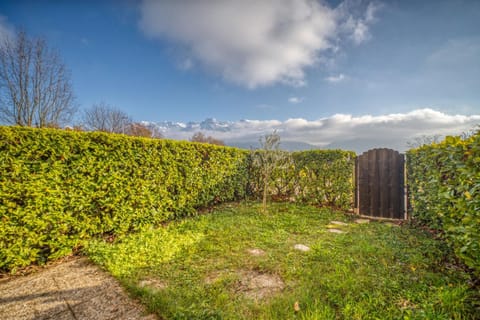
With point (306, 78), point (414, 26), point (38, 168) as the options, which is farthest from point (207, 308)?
point (306, 78)

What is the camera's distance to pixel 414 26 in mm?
4840

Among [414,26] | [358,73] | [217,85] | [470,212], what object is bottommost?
[470,212]

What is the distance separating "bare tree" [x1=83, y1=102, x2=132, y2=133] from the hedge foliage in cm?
2034

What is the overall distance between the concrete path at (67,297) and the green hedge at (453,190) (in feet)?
9.92

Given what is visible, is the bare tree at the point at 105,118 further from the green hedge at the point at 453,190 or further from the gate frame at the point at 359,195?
the green hedge at the point at 453,190

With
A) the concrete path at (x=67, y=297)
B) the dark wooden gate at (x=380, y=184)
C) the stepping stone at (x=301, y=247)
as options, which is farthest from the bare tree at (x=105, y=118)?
the dark wooden gate at (x=380, y=184)

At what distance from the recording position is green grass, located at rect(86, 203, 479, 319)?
1.79 m

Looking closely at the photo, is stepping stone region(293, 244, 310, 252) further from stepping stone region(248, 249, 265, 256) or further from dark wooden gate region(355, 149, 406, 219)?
dark wooden gate region(355, 149, 406, 219)

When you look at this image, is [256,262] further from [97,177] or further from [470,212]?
[97,177]

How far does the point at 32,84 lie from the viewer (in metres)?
11.2

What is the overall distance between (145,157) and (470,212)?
16.5 feet

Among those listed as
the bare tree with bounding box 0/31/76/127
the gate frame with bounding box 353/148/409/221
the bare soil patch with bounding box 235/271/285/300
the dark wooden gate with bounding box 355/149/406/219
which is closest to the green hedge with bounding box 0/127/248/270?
the bare soil patch with bounding box 235/271/285/300

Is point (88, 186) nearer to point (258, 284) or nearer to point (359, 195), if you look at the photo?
point (258, 284)

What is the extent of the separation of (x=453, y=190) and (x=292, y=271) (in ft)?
6.90
